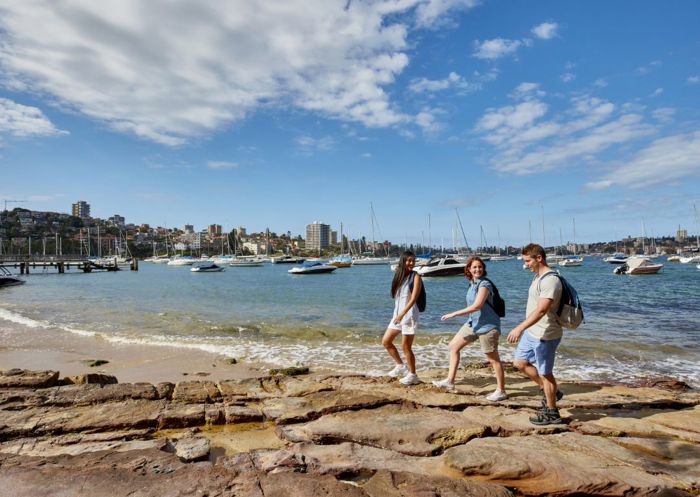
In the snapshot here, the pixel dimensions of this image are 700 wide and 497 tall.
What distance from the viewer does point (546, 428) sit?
4.50 meters

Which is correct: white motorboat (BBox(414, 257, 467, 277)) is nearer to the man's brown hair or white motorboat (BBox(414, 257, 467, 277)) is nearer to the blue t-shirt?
the blue t-shirt

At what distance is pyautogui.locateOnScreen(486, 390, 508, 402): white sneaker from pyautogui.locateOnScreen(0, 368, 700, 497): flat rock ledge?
0.34 ft

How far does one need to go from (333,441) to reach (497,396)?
2.54 m

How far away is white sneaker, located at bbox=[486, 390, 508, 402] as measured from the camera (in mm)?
5531

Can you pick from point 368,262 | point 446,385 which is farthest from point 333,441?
point 368,262

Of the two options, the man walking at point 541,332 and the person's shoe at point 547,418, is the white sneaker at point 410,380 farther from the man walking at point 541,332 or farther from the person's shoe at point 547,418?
the person's shoe at point 547,418

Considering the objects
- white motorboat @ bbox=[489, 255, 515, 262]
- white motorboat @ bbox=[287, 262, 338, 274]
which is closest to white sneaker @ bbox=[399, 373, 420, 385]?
white motorboat @ bbox=[287, 262, 338, 274]

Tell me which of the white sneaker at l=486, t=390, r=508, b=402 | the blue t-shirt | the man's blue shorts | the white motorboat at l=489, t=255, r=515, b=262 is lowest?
the white motorboat at l=489, t=255, r=515, b=262

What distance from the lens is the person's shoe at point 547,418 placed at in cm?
459

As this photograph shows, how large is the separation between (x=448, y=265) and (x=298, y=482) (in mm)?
49699

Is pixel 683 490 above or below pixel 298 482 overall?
below

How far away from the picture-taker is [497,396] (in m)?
5.57

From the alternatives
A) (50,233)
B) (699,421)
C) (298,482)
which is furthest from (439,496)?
(50,233)

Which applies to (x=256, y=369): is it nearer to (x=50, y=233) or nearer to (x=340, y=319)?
(x=340, y=319)
